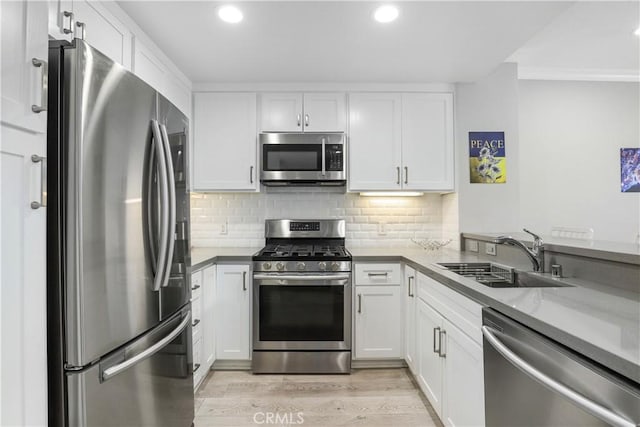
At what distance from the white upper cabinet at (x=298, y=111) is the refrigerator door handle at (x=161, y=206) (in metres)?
1.60

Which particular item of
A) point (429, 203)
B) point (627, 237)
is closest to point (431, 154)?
point (429, 203)

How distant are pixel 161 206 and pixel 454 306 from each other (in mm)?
1404

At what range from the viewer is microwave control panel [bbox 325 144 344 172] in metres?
2.81

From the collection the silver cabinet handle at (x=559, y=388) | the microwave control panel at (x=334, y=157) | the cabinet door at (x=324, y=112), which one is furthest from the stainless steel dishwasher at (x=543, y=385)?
the cabinet door at (x=324, y=112)

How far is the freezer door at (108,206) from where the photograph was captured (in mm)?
1023

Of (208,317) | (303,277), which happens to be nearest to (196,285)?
(208,317)

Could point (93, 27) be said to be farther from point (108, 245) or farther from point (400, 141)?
point (400, 141)

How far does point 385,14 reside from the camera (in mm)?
1854

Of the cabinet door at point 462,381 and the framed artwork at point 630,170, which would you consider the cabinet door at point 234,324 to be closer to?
the cabinet door at point 462,381

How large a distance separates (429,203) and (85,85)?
112 inches

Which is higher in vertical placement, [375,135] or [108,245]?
[375,135]

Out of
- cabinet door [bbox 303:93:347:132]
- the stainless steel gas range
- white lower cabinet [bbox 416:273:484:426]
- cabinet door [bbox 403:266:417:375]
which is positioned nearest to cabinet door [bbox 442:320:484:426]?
white lower cabinet [bbox 416:273:484:426]

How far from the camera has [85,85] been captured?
1046mm

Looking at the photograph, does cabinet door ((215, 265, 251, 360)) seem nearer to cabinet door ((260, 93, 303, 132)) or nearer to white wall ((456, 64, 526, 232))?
cabinet door ((260, 93, 303, 132))
